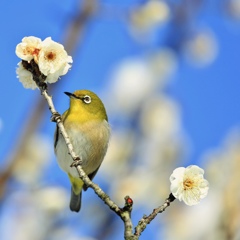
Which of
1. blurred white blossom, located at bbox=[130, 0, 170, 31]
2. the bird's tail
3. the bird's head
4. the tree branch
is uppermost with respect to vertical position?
blurred white blossom, located at bbox=[130, 0, 170, 31]

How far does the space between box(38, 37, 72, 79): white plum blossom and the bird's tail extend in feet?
6.70

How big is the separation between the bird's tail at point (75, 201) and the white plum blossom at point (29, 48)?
6.85 ft

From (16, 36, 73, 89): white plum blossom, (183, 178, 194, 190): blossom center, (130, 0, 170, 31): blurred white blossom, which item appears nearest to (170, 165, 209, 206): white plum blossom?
(183, 178, 194, 190): blossom center

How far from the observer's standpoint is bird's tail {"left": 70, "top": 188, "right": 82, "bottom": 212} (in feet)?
17.8

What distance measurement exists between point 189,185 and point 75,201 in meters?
2.70

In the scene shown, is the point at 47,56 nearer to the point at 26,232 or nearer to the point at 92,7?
the point at 92,7

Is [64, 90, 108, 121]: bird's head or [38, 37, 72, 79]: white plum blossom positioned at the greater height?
[64, 90, 108, 121]: bird's head

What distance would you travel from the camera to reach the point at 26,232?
202 inches

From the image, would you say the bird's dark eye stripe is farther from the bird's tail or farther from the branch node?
the branch node

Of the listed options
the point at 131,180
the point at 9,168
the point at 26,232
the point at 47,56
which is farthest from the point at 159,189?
the point at 47,56

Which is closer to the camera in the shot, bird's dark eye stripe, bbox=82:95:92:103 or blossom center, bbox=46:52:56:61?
blossom center, bbox=46:52:56:61

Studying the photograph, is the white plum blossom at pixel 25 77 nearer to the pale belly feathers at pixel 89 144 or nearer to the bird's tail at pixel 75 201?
the pale belly feathers at pixel 89 144

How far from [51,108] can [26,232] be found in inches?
80.1

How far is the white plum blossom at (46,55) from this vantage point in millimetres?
3510
